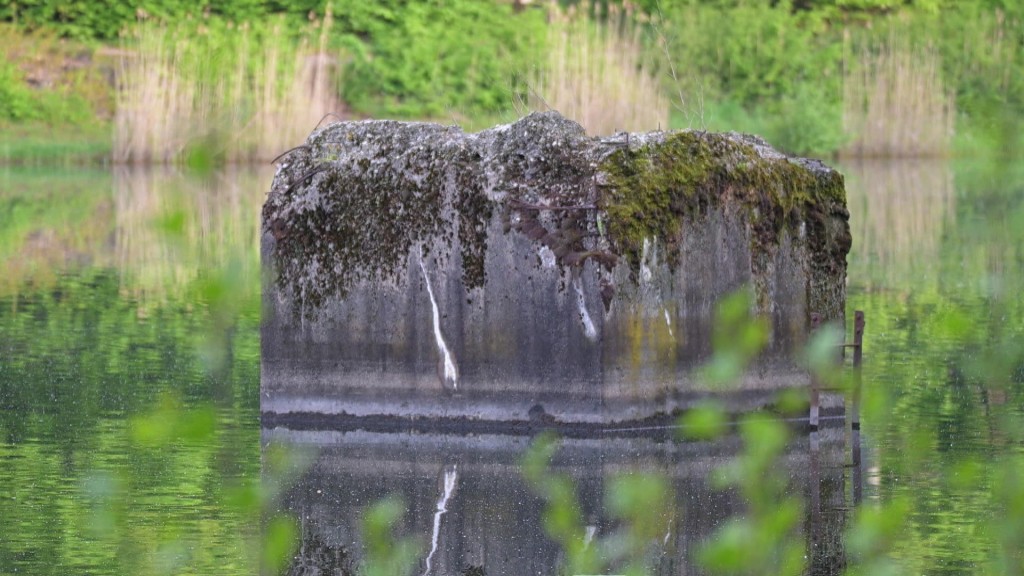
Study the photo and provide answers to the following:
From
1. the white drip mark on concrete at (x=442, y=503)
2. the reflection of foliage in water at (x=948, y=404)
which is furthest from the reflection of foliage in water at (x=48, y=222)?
the white drip mark on concrete at (x=442, y=503)

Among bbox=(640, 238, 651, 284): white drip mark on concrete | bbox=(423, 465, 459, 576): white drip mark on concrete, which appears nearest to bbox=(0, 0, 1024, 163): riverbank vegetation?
bbox=(640, 238, 651, 284): white drip mark on concrete

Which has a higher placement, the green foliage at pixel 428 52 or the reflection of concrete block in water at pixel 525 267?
the green foliage at pixel 428 52

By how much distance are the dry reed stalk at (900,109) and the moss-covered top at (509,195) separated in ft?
77.1

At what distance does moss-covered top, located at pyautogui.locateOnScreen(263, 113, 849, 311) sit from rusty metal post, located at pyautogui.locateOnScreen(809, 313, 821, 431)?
1.03 feet

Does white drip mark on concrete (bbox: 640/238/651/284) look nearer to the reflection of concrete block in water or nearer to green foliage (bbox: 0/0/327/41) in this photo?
the reflection of concrete block in water

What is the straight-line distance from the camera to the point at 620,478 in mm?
8492

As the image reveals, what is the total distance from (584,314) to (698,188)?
80cm

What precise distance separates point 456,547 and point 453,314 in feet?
7.91

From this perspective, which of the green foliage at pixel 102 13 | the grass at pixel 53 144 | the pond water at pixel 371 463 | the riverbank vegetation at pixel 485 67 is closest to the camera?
the pond water at pixel 371 463

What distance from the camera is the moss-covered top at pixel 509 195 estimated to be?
364 inches

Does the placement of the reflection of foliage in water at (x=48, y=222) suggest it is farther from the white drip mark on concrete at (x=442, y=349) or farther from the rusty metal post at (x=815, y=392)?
the rusty metal post at (x=815, y=392)

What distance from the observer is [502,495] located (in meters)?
8.21

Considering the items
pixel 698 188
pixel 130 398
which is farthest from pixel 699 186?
pixel 130 398

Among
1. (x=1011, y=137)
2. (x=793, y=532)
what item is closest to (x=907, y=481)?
(x=793, y=532)
